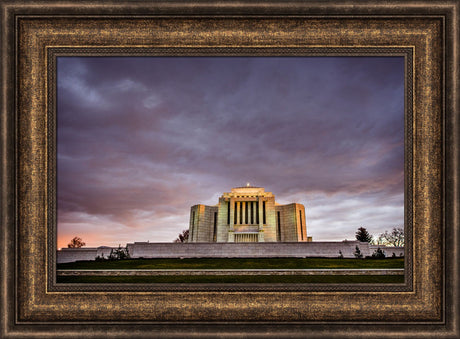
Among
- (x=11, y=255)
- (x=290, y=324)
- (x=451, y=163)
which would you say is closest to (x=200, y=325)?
(x=290, y=324)

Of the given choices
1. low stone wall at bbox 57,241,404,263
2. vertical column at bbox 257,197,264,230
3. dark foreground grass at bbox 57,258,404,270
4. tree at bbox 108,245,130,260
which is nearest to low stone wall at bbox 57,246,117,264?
low stone wall at bbox 57,241,404,263

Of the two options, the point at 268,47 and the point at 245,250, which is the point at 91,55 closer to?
A: the point at 268,47

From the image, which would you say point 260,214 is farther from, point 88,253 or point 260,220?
point 88,253

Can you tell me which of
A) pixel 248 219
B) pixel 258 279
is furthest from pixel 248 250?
pixel 248 219

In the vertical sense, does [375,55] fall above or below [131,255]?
above

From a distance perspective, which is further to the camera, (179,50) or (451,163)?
(179,50)

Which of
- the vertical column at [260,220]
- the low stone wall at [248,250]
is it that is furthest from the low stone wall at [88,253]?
the vertical column at [260,220]
